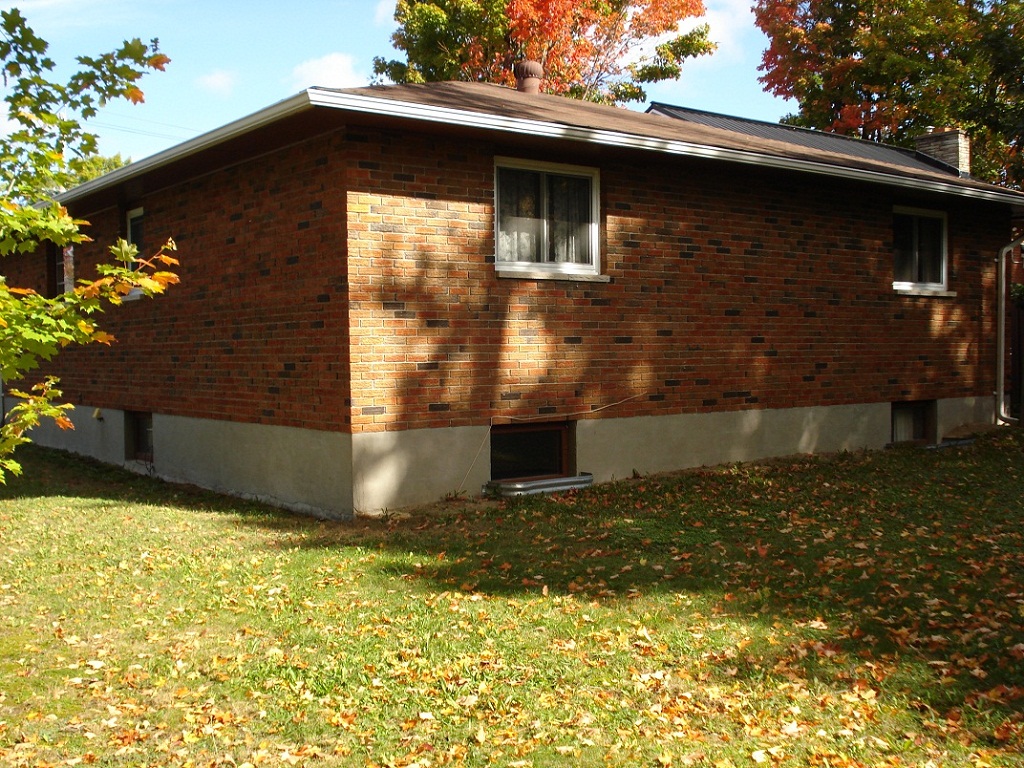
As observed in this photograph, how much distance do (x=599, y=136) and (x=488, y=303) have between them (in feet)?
6.41

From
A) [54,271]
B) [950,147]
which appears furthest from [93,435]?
[950,147]

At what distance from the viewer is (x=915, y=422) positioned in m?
14.2

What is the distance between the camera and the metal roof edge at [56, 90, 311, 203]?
8.44 meters

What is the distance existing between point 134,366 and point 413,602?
8509mm

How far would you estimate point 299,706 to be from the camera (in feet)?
15.3

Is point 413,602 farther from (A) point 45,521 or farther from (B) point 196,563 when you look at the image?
(A) point 45,521

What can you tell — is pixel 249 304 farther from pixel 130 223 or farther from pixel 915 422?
pixel 915 422

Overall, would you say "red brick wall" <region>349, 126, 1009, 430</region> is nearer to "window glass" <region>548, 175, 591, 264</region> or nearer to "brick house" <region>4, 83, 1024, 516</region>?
"brick house" <region>4, 83, 1024, 516</region>

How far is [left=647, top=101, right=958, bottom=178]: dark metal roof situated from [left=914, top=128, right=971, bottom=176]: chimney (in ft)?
0.89

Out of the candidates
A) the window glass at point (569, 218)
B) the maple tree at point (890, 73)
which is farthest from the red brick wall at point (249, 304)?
the maple tree at point (890, 73)

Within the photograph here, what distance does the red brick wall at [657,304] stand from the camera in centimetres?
937

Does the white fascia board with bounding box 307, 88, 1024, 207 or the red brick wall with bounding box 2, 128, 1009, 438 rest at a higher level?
the white fascia board with bounding box 307, 88, 1024, 207

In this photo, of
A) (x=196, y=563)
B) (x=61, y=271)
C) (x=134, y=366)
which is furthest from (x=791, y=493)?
(x=61, y=271)

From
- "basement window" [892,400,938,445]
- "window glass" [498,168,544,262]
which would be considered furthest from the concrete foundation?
"window glass" [498,168,544,262]
